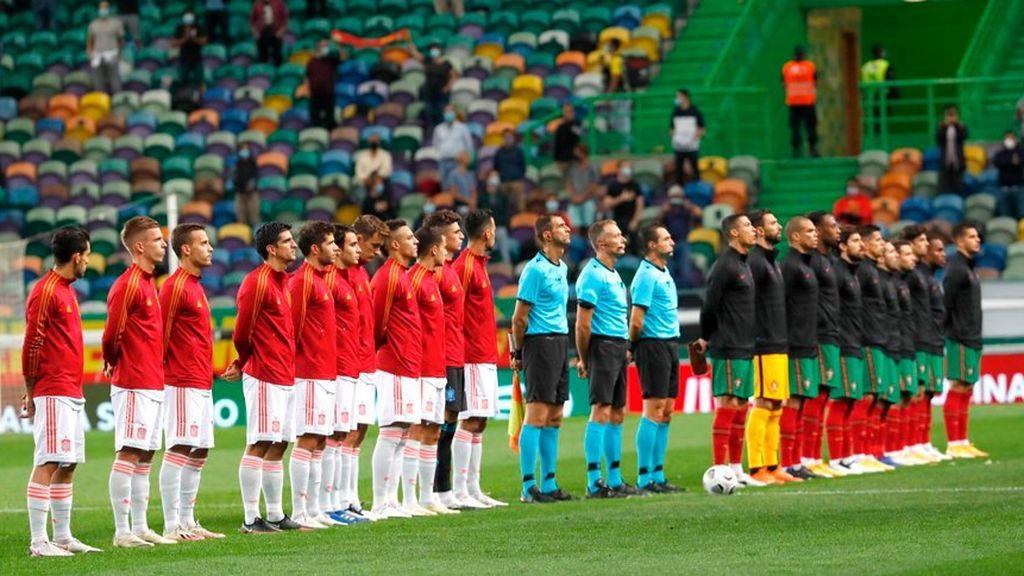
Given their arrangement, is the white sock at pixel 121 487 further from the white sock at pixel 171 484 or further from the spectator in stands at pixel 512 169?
the spectator in stands at pixel 512 169

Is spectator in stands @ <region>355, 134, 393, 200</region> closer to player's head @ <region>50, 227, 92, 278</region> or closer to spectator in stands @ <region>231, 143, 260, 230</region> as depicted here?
spectator in stands @ <region>231, 143, 260, 230</region>

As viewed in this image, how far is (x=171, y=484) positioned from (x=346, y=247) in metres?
2.53

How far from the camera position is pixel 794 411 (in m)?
19.4

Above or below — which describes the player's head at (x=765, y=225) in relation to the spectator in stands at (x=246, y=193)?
below

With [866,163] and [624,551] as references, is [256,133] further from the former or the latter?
[624,551]

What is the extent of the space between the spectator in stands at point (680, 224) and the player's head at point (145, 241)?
17.0 metres

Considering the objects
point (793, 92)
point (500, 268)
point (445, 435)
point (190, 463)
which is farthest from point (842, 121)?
point (190, 463)

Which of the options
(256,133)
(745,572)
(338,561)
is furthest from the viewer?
(256,133)

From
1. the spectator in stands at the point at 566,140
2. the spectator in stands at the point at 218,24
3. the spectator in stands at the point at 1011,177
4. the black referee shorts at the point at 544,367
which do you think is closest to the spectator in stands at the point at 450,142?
the spectator in stands at the point at 566,140

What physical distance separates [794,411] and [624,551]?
266 inches

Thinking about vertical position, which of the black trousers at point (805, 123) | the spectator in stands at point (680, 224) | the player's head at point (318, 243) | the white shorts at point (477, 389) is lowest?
the white shorts at point (477, 389)

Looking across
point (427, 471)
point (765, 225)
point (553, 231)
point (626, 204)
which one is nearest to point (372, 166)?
point (626, 204)

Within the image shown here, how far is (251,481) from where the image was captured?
1469 centimetres

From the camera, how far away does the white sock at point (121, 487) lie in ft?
45.4
